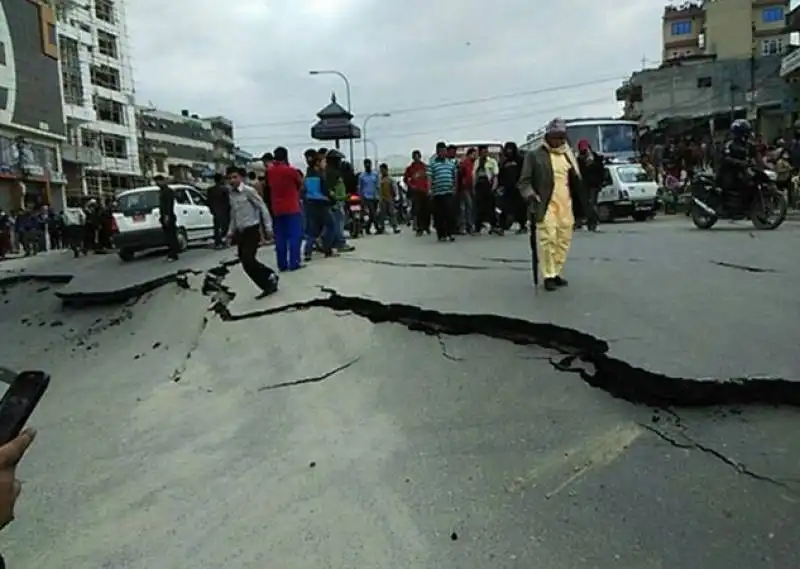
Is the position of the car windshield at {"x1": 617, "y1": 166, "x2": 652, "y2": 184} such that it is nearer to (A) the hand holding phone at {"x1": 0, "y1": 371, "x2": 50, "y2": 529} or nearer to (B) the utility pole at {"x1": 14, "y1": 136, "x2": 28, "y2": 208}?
(A) the hand holding phone at {"x1": 0, "y1": 371, "x2": 50, "y2": 529}

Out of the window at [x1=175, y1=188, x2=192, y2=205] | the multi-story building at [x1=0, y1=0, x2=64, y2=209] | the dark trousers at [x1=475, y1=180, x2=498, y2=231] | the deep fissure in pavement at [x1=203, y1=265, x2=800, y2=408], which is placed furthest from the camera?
the multi-story building at [x1=0, y1=0, x2=64, y2=209]

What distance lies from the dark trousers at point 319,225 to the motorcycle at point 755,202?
20.7 feet

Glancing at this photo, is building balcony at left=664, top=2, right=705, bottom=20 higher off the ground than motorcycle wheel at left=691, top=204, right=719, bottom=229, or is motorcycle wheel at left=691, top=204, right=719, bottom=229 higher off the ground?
building balcony at left=664, top=2, right=705, bottom=20

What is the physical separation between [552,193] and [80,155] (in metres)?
50.8

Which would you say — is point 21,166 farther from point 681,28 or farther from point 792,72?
point 681,28

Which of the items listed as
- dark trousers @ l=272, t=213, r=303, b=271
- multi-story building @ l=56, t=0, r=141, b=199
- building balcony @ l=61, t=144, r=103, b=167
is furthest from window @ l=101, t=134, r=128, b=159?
dark trousers @ l=272, t=213, r=303, b=271

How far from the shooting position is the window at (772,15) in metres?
65.3

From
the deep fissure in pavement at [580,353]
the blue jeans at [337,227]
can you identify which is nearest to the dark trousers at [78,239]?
the blue jeans at [337,227]

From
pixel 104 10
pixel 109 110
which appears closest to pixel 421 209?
pixel 109 110

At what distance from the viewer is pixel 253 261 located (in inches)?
341

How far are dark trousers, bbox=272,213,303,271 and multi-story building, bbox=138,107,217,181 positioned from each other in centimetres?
6688

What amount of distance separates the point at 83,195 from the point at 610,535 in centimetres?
5424

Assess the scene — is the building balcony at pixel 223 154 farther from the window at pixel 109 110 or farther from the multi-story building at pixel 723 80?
the multi-story building at pixel 723 80

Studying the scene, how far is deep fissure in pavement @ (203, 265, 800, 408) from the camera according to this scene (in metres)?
4.20
